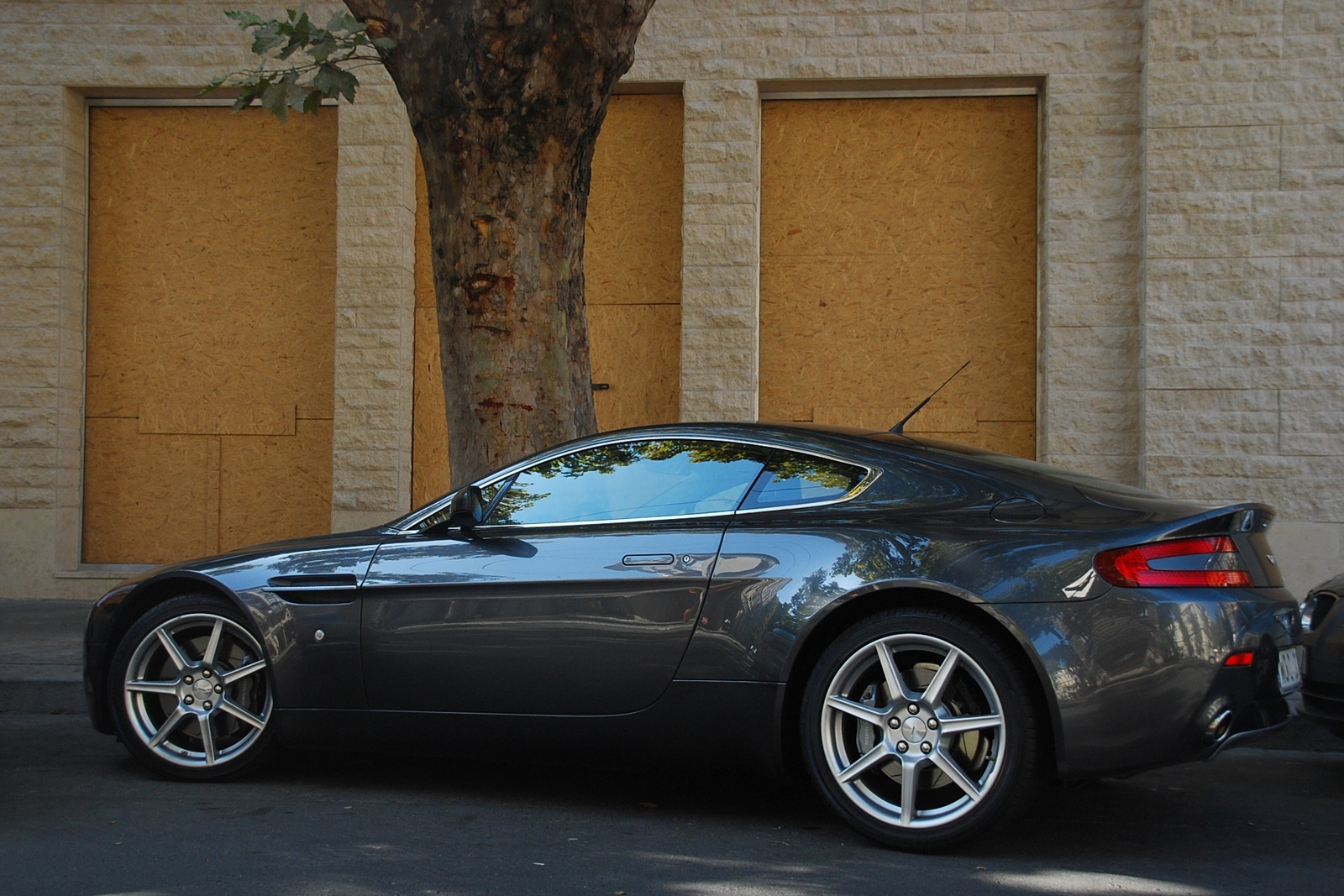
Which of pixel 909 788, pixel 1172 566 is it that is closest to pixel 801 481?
pixel 909 788

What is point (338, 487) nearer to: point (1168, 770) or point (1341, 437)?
point (1168, 770)

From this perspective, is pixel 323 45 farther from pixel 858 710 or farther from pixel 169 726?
pixel 858 710

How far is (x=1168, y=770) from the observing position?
5352 mm

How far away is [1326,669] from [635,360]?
6377mm

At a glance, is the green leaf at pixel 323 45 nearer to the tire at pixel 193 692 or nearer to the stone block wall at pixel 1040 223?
the tire at pixel 193 692

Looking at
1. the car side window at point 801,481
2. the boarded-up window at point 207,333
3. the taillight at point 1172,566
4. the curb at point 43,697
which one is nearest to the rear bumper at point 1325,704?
the taillight at point 1172,566

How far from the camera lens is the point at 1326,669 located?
470cm

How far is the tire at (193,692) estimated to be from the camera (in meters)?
4.94

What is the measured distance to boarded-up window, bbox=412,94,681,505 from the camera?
10281 mm

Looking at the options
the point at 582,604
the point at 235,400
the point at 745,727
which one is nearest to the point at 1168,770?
the point at 745,727

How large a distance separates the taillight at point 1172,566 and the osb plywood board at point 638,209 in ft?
21.9

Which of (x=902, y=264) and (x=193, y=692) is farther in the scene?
(x=902, y=264)

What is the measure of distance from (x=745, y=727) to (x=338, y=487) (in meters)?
6.64

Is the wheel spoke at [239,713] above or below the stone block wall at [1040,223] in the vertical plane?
below
